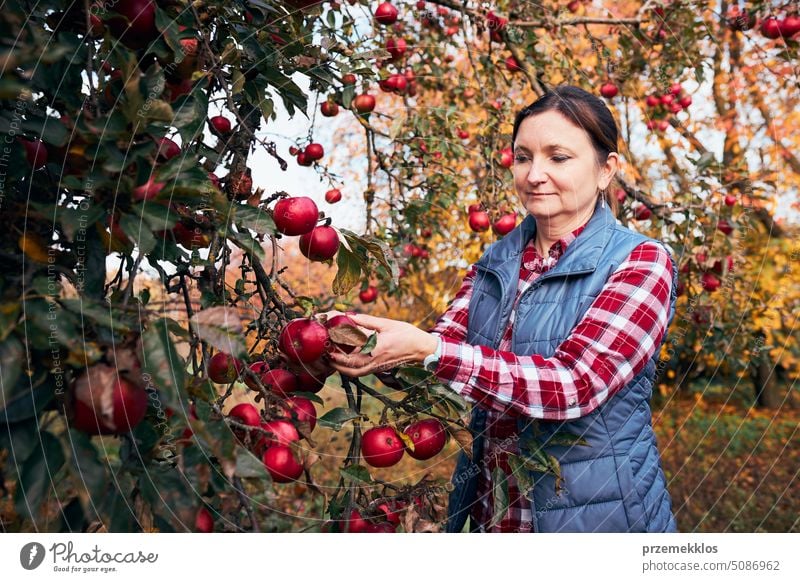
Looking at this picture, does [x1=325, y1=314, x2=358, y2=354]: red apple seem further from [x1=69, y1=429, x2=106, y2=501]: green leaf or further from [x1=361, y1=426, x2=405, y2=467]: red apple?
[x1=69, y1=429, x2=106, y2=501]: green leaf

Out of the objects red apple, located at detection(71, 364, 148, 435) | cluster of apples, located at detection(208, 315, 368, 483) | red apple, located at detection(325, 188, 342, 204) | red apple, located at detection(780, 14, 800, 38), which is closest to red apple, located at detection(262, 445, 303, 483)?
cluster of apples, located at detection(208, 315, 368, 483)

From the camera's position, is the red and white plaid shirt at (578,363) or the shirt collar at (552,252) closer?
the red and white plaid shirt at (578,363)

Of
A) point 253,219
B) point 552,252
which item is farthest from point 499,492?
point 253,219

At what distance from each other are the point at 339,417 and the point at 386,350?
0.11 metres

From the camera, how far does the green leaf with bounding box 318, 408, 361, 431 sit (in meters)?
0.84

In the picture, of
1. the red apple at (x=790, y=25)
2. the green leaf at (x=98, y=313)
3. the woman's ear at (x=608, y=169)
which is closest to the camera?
the green leaf at (x=98, y=313)

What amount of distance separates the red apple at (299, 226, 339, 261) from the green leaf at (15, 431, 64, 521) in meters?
0.47

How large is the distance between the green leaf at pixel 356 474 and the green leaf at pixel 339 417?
2.3 inches

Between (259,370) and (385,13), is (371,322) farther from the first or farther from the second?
(385,13)

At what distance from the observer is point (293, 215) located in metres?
0.91

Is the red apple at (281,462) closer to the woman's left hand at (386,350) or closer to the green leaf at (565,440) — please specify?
the woman's left hand at (386,350)

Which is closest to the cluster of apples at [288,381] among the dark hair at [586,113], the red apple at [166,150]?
the red apple at [166,150]

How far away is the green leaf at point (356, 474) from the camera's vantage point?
2.76 feet
